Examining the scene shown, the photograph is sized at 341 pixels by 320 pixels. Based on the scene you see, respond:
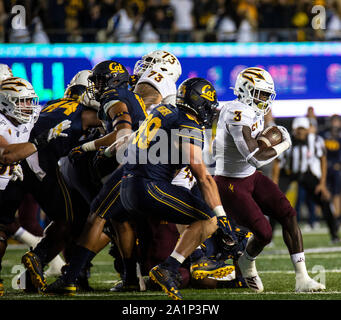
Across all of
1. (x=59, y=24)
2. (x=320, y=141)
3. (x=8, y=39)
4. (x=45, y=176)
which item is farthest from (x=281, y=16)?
(x=45, y=176)

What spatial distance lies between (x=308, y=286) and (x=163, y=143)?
1549 mm

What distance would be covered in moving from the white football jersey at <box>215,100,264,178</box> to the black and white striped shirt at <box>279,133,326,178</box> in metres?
4.44

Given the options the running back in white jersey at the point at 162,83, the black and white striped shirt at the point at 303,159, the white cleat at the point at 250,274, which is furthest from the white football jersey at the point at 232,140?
the black and white striped shirt at the point at 303,159

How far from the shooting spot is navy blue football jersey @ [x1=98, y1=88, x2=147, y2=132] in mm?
5484

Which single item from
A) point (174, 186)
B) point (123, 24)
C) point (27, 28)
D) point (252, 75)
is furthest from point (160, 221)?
point (123, 24)

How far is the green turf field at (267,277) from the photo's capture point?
517 cm

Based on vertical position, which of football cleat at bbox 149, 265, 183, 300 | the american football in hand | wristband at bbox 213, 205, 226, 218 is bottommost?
football cleat at bbox 149, 265, 183, 300

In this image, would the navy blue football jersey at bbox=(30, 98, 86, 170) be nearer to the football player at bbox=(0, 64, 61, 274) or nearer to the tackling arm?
the tackling arm

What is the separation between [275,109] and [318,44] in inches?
48.5

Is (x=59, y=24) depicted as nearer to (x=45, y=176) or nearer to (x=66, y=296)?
(x=45, y=176)

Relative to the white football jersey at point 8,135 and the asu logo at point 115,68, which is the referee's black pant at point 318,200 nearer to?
the asu logo at point 115,68

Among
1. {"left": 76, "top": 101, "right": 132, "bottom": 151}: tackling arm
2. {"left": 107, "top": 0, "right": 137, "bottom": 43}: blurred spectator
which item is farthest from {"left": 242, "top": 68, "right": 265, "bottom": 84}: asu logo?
{"left": 107, "top": 0, "right": 137, "bottom": 43}: blurred spectator

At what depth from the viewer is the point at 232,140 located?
578cm

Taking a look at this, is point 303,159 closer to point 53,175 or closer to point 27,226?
point 27,226
